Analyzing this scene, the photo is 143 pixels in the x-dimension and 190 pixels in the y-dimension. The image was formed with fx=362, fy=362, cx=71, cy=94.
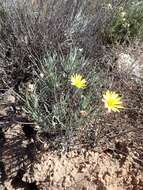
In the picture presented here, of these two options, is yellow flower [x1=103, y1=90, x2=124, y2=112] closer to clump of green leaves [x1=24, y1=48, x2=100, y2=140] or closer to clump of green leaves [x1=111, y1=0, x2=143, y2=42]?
clump of green leaves [x1=24, y1=48, x2=100, y2=140]

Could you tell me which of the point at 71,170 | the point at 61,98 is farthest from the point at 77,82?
the point at 71,170

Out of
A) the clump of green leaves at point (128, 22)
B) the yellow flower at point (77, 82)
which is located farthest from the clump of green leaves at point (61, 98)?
the clump of green leaves at point (128, 22)

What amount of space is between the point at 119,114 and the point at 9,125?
778mm

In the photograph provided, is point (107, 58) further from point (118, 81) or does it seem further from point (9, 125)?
point (9, 125)

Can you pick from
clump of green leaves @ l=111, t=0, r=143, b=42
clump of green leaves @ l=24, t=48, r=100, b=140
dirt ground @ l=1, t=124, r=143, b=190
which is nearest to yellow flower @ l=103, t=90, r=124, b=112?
clump of green leaves @ l=24, t=48, r=100, b=140

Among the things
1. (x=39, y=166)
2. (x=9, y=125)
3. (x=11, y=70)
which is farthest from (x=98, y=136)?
(x=11, y=70)

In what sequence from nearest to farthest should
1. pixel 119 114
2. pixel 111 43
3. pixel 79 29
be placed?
1. pixel 119 114
2. pixel 79 29
3. pixel 111 43

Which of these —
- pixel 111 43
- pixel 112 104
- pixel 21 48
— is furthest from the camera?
pixel 111 43

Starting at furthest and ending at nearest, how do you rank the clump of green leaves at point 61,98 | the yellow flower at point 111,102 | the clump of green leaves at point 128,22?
the clump of green leaves at point 128,22 < the clump of green leaves at point 61,98 < the yellow flower at point 111,102

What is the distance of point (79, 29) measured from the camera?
10.1 ft

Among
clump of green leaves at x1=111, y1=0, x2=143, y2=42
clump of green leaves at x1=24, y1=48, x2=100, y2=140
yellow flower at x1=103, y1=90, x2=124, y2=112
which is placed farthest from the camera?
clump of green leaves at x1=111, y1=0, x2=143, y2=42

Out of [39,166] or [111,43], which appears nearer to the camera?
[39,166]

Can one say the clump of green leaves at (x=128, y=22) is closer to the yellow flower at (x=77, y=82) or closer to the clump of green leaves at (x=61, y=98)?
the clump of green leaves at (x=61, y=98)

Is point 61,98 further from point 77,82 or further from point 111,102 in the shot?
point 111,102
